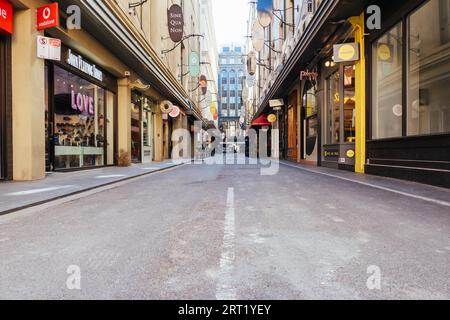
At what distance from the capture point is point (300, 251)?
11.0ft

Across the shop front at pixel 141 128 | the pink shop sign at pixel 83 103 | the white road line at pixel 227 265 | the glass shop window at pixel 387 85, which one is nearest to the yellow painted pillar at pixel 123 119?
the shop front at pixel 141 128

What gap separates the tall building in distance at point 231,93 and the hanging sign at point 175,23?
255 feet

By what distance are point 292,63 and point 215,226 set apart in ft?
53.9

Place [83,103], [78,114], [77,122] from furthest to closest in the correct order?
[83,103] < [78,114] < [77,122]

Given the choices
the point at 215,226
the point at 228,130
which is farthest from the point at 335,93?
the point at 228,130

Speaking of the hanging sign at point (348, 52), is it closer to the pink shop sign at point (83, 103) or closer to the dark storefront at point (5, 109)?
the pink shop sign at point (83, 103)

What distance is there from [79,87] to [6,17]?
17.1 feet

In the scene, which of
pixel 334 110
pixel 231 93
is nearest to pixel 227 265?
pixel 334 110

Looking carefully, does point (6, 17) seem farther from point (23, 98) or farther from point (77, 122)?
point (77, 122)

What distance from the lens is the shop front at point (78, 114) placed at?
40.9 ft

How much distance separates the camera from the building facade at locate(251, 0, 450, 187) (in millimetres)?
8984

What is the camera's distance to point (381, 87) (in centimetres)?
1188

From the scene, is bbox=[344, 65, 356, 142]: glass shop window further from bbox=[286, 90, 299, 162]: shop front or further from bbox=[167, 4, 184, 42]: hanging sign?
bbox=[167, 4, 184, 42]: hanging sign

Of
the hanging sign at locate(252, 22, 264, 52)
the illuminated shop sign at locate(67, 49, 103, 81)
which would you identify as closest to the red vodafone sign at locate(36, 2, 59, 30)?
the illuminated shop sign at locate(67, 49, 103, 81)
